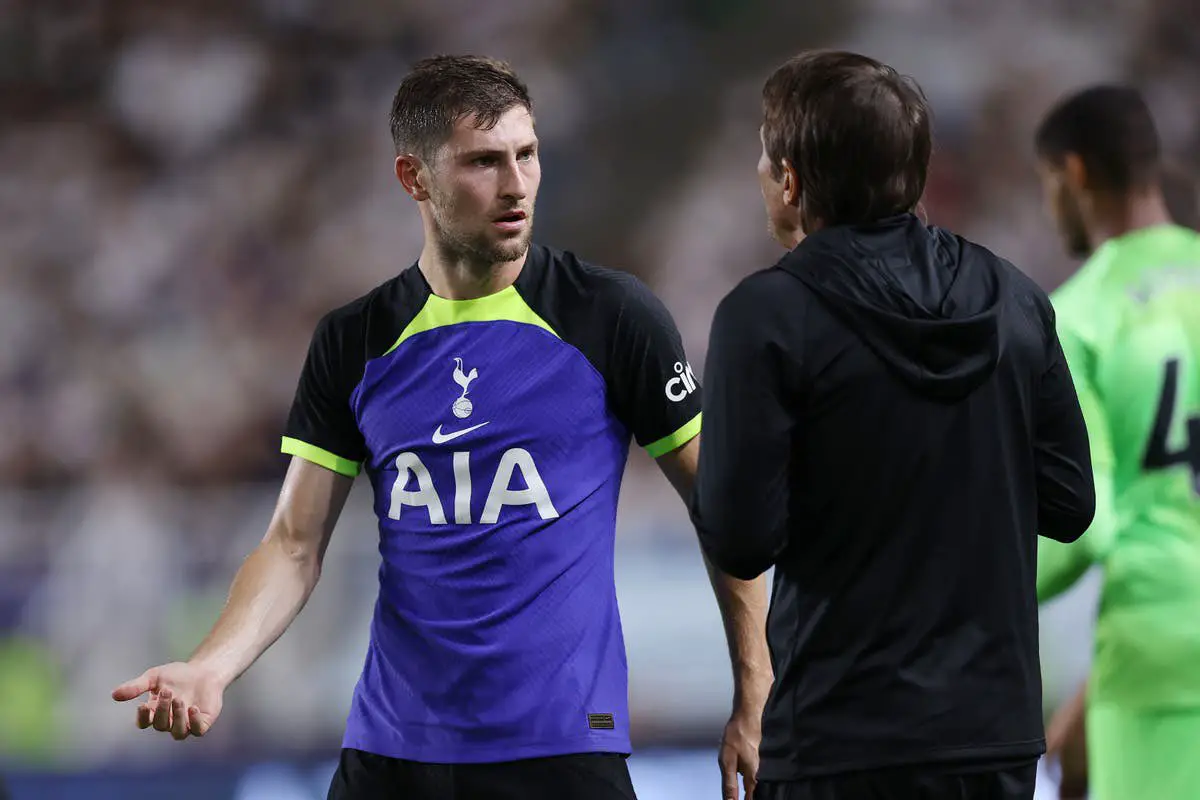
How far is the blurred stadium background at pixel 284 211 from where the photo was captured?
6.57 m

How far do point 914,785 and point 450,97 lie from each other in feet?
4.50

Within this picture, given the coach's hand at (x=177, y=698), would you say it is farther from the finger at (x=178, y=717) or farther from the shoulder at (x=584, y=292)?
the shoulder at (x=584, y=292)

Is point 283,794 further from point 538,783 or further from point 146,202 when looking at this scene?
point 538,783

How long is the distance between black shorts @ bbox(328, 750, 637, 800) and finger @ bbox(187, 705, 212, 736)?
272 millimetres

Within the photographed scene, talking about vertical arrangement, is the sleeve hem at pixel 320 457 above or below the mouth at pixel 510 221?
below

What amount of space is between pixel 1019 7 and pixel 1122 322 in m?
4.29

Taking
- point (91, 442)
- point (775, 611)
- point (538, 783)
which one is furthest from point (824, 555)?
point (91, 442)

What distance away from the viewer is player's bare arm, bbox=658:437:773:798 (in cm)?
232

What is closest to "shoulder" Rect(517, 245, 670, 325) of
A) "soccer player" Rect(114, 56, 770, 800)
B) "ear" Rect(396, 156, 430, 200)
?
"soccer player" Rect(114, 56, 770, 800)

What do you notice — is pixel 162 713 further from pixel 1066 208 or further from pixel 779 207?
pixel 1066 208

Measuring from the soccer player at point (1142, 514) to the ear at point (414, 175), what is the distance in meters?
1.43

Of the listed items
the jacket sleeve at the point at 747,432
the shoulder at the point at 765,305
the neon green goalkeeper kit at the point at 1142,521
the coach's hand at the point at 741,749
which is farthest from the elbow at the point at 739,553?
the neon green goalkeeper kit at the point at 1142,521

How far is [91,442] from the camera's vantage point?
6.91m

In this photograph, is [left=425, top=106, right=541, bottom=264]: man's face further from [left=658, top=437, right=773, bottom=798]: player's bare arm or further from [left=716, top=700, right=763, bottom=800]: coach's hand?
[left=716, top=700, right=763, bottom=800]: coach's hand
